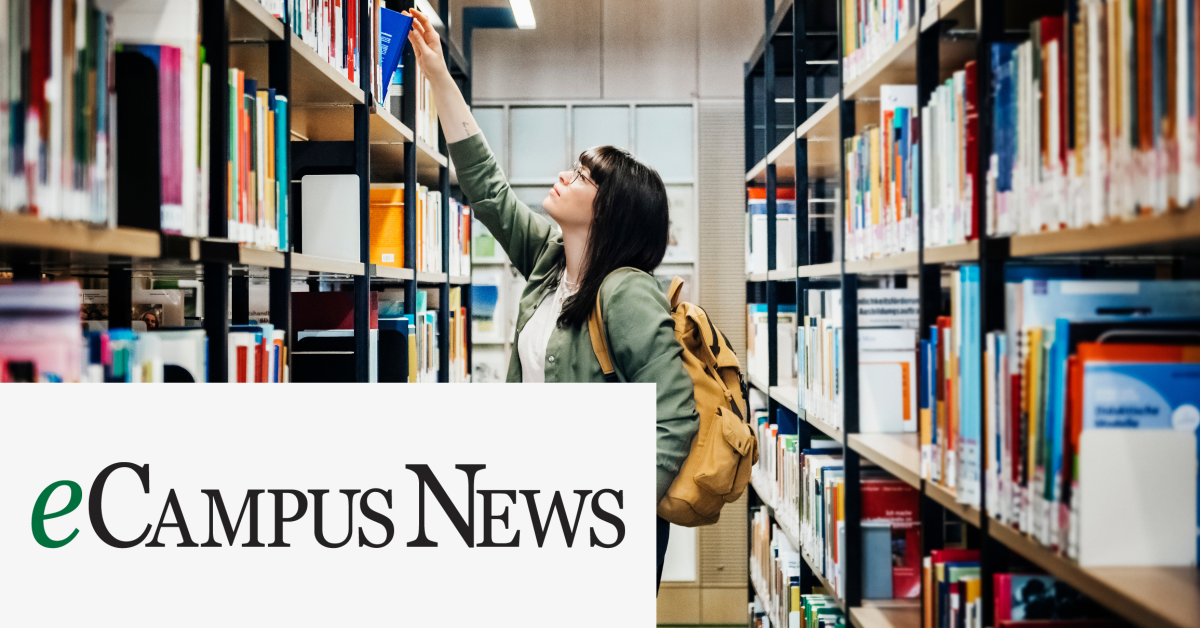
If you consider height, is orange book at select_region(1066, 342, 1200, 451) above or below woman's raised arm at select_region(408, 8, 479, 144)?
below

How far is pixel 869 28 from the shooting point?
1864 mm

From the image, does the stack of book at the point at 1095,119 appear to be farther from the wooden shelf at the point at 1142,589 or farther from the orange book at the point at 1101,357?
the wooden shelf at the point at 1142,589

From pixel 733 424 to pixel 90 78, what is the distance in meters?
1.29

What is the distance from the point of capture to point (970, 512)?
1.28 m

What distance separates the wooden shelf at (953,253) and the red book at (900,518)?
67cm

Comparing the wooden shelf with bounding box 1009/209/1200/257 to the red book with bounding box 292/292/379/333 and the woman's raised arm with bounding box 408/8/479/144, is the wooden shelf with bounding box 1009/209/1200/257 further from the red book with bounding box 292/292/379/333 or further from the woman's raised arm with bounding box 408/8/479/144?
the red book with bounding box 292/292/379/333

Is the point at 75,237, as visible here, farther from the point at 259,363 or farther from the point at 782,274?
the point at 782,274

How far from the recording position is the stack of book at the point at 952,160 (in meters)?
1.30

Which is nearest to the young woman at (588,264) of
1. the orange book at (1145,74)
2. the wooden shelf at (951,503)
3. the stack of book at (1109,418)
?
the wooden shelf at (951,503)

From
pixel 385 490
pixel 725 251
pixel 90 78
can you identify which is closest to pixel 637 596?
pixel 385 490

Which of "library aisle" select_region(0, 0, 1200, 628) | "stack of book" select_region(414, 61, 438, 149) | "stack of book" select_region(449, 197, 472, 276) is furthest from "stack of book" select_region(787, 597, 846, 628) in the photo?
"stack of book" select_region(414, 61, 438, 149)

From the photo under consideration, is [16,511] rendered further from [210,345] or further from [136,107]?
[136,107]

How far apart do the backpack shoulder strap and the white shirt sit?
0.35 feet

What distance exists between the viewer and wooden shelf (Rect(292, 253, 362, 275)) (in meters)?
1.69
